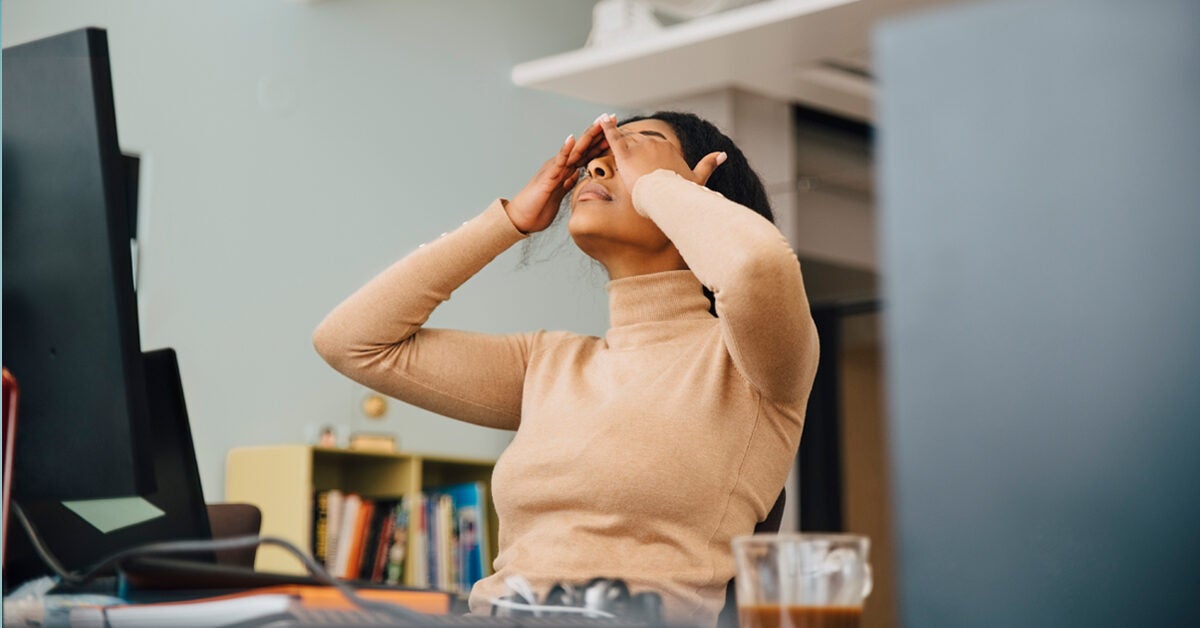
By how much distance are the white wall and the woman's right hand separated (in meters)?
1.25

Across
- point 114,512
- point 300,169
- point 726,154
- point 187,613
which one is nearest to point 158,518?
point 114,512

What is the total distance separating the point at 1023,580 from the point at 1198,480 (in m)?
0.07

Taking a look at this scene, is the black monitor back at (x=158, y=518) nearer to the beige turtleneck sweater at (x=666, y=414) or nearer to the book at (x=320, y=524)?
the beige turtleneck sweater at (x=666, y=414)

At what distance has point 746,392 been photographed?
4.56 feet

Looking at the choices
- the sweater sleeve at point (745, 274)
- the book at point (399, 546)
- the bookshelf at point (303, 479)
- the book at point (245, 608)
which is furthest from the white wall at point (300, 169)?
the book at point (245, 608)

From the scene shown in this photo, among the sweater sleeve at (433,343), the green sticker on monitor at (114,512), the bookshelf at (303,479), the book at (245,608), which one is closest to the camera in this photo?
the book at (245,608)

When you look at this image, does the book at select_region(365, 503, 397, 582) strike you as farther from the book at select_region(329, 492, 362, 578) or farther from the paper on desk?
the paper on desk

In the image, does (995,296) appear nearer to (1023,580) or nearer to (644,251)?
(1023,580)

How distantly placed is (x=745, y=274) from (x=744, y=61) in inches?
117

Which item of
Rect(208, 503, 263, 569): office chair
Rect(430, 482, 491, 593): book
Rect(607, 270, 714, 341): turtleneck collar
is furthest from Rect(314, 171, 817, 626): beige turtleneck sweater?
Rect(430, 482, 491, 593): book

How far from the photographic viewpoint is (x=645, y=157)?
154 cm

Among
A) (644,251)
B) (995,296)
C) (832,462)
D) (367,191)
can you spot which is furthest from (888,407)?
(832,462)

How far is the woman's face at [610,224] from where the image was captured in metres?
1.48

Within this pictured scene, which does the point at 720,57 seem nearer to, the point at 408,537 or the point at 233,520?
the point at 408,537
